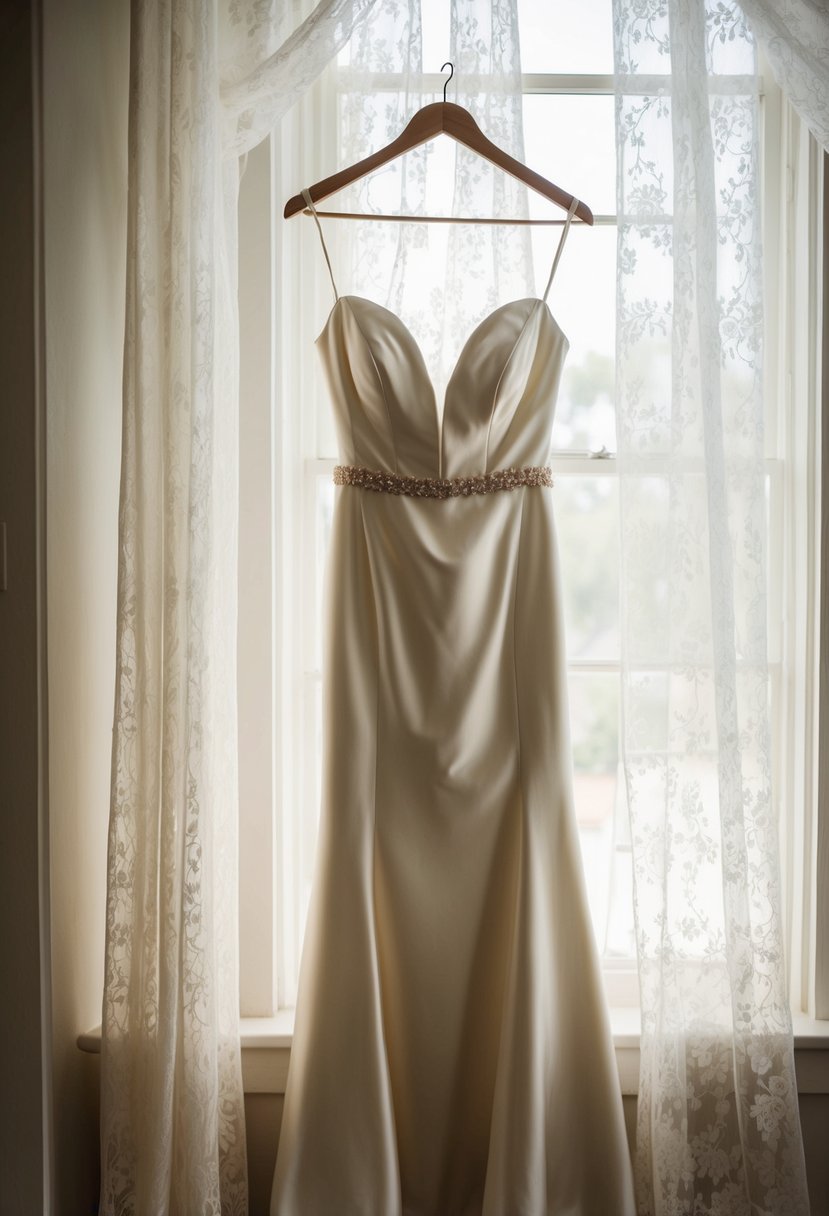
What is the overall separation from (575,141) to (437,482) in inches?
31.3

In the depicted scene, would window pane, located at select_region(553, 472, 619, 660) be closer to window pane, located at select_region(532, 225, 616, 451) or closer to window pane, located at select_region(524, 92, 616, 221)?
window pane, located at select_region(532, 225, 616, 451)

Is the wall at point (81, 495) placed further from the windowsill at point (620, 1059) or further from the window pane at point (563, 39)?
the window pane at point (563, 39)

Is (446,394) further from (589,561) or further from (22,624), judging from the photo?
(22,624)

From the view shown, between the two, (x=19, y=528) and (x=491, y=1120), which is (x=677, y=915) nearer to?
(x=491, y=1120)

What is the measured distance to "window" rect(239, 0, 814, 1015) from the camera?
157 cm

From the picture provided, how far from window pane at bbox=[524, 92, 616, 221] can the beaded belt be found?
24.2 inches

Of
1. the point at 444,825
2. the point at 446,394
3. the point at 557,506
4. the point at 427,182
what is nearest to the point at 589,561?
the point at 557,506

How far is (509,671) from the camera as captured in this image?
55.4 inches

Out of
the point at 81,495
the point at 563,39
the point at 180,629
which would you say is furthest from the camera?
the point at 563,39

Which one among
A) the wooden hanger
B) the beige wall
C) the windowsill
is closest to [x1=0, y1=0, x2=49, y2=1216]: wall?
the beige wall

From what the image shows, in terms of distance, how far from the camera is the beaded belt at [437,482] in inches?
55.3

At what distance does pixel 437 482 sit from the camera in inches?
55.4

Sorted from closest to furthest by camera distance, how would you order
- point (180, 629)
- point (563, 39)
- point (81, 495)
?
point (180, 629)
point (81, 495)
point (563, 39)

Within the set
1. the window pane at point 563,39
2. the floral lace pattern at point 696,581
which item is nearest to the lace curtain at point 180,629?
the window pane at point 563,39
